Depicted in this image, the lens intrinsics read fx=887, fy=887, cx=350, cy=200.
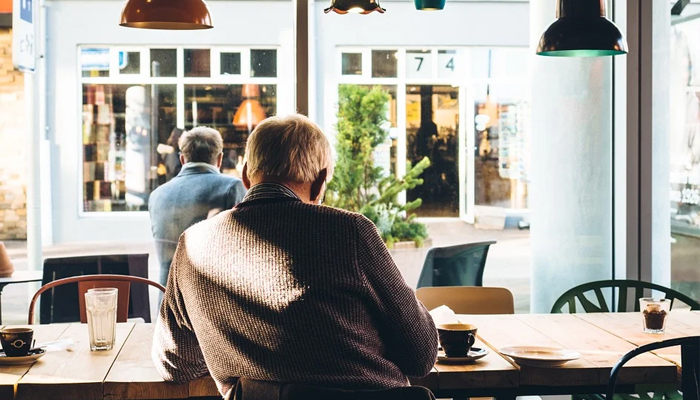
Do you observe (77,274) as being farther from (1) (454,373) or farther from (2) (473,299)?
(1) (454,373)

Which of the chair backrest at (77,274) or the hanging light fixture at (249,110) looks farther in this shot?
→ the hanging light fixture at (249,110)

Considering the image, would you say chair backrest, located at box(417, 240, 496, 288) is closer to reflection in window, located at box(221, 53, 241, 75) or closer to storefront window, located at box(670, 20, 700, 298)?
storefront window, located at box(670, 20, 700, 298)

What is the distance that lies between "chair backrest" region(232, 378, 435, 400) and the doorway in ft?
10.3

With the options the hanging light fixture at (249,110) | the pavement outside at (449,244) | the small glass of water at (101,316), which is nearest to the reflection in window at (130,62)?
the hanging light fixture at (249,110)

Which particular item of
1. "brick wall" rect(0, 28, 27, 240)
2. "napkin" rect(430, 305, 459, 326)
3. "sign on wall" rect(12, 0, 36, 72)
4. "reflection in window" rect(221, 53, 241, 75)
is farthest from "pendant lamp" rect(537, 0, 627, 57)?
"brick wall" rect(0, 28, 27, 240)

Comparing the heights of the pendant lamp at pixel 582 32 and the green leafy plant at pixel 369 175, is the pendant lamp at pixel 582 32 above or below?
above

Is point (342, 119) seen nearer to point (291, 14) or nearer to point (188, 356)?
point (291, 14)

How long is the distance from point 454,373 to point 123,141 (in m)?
3.08

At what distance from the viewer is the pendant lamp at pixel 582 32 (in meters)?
2.91

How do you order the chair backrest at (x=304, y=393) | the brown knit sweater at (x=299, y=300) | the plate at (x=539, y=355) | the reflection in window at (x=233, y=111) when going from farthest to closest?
the reflection in window at (x=233, y=111) < the plate at (x=539, y=355) < the brown knit sweater at (x=299, y=300) < the chair backrest at (x=304, y=393)

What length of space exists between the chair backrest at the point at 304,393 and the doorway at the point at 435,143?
3.15 m

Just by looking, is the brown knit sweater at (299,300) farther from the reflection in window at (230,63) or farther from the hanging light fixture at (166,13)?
the reflection in window at (230,63)

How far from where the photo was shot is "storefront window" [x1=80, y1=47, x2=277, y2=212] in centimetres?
489

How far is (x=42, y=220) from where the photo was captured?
482cm
